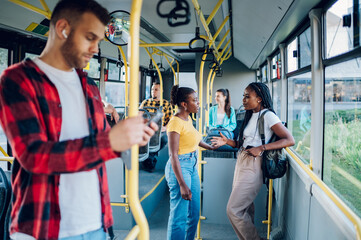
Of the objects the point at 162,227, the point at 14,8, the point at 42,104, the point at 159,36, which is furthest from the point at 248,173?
the point at 159,36

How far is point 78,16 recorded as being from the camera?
44.1 inches

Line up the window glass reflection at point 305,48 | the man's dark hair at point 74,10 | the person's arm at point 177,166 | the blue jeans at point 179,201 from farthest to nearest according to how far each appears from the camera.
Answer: the window glass reflection at point 305,48 → the blue jeans at point 179,201 → the person's arm at point 177,166 → the man's dark hair at point 74,10

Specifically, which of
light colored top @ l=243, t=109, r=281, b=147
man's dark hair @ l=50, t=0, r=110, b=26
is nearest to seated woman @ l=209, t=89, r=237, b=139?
light colored top @ l=243, t=109, r=281, b=147

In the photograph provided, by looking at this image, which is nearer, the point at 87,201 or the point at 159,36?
the point at 87,201

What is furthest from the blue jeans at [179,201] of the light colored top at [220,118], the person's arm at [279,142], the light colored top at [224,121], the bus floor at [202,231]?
the light colored top at [220,118]

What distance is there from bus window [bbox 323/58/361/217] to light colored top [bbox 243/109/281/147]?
0.49 meters

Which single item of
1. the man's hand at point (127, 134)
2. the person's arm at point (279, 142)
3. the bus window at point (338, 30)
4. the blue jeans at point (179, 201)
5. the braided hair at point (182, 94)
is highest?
the bus window at point (338, 30)

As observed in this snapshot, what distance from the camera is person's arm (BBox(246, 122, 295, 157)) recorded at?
9.21 feet

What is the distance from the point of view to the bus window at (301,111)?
3568 millimetres

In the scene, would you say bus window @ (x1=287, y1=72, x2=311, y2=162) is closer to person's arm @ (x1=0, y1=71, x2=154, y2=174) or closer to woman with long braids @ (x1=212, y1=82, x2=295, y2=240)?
woman with long braids @ (x1=212, y1=82, x2=295, y2=240)

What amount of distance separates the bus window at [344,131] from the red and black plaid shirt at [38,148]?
1845 millimetres

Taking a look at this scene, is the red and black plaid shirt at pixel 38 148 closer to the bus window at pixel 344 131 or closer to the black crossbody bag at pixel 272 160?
the bus window at pixel 344 131

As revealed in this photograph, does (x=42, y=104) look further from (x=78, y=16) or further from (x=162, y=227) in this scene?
(x=162, y=227)

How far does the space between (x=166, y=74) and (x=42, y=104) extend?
1255cm
